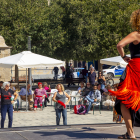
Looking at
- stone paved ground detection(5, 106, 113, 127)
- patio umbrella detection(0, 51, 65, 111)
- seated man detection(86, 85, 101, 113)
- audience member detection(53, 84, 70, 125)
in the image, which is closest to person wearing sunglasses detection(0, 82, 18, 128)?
stone paved ground detection(5, 106, 113, 127)

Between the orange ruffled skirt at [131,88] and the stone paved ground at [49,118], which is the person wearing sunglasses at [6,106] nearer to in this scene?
the stone paved ground at [49,118]

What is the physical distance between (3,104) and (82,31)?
15.1 metres

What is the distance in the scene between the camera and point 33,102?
43.9 feet

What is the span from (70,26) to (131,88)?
64.4 ft

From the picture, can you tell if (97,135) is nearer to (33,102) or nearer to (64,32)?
(33,102)

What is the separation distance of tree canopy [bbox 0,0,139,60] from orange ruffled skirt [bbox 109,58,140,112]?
1843 cm

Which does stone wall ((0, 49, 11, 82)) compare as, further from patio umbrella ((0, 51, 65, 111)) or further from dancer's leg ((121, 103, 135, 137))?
dancer's leg ((121, 103, 135, 137))

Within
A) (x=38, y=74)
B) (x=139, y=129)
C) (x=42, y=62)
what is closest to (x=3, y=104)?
(x=42, y=62)

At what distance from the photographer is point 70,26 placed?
23438 millimetres

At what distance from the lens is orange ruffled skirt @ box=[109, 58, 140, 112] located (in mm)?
4117

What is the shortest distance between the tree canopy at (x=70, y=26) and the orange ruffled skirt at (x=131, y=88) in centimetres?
A: 1843

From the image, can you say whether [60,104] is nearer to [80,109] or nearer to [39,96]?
[80,109]

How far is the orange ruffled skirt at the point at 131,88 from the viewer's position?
4.12 m

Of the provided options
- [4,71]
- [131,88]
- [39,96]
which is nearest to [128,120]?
[131,88]
